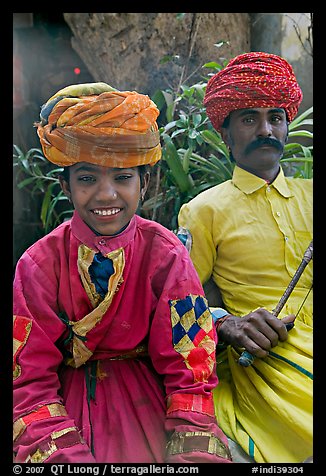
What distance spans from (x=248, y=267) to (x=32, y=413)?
67 cm

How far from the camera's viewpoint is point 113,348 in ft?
4.81

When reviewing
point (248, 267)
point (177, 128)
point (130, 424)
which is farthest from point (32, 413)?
point (177, 128)

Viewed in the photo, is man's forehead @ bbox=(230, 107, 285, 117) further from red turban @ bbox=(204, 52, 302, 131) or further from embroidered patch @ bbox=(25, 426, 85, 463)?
embroidered patch @ bbox=(25, 426, 85, 463)

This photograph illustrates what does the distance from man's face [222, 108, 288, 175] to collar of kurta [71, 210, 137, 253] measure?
1.27 feet

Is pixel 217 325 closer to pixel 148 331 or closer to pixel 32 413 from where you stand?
pixel 148 331

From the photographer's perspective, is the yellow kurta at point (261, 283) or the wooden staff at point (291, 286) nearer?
the yellow kurta at point (261, 283)

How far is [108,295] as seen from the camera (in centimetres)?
142

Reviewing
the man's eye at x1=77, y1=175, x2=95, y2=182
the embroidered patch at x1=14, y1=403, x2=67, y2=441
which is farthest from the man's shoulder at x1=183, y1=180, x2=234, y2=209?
the embroidered patch at x1=14, y1=403, x2=67, y2=441

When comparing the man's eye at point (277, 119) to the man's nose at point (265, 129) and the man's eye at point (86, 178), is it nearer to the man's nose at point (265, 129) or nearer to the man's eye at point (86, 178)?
the man's nose at point (265, 129)

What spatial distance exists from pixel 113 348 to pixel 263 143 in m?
0.67

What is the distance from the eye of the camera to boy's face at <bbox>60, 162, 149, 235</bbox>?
1400 millimetres

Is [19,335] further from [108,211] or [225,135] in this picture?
[225,135]

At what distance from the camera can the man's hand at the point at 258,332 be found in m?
1.49

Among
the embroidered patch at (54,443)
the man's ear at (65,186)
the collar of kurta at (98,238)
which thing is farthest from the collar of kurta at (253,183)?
the embroidered patch at (54,443)
